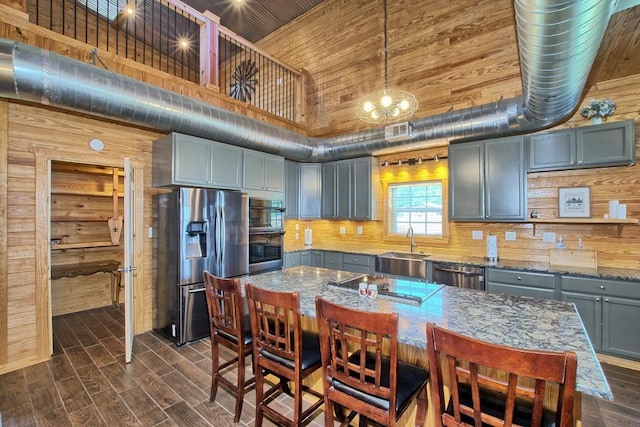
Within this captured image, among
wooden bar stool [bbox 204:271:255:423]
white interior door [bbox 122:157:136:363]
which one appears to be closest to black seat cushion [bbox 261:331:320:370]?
wooden bar stool [bbox 204:271:255:423]

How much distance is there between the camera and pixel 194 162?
3658 mm

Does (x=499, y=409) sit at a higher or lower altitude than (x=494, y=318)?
lower

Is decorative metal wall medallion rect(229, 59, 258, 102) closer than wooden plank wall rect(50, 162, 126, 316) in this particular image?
No

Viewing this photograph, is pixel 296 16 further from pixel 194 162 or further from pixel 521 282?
pixel 521 282

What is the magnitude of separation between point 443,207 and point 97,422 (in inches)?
181

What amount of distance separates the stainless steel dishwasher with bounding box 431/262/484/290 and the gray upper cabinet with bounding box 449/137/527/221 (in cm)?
70

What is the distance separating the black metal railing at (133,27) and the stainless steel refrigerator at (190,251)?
2480 mm

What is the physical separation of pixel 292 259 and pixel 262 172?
1646mm

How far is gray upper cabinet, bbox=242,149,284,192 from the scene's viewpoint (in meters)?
4.27

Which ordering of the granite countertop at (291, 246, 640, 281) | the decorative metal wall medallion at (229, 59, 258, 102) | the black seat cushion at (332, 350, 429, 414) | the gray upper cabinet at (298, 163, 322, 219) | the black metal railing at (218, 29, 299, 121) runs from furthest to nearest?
the decorative metal wall medallion at (229, 59, 258, 102), the black metal railing at (218, 29, 299, 121), the gray upper cabinet at (298, 163, 322, 219), the granite countertop at (291, 246, 640, 281), the black seat cushion at (332, 350, 429, 414)

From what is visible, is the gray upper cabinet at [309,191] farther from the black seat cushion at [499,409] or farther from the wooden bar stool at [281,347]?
the black seat cushion at [499,409]

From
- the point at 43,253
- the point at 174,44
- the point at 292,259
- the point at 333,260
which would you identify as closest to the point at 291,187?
the point at 292,259

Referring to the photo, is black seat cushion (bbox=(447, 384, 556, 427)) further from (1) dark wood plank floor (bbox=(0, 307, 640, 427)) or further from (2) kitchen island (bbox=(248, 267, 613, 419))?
(1) dark wood plank floor (bbox=(0, 307, 640, 427))

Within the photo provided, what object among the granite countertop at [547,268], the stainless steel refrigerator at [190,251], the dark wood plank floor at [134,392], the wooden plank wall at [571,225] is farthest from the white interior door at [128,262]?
the wooden plank wall at [571,225]
